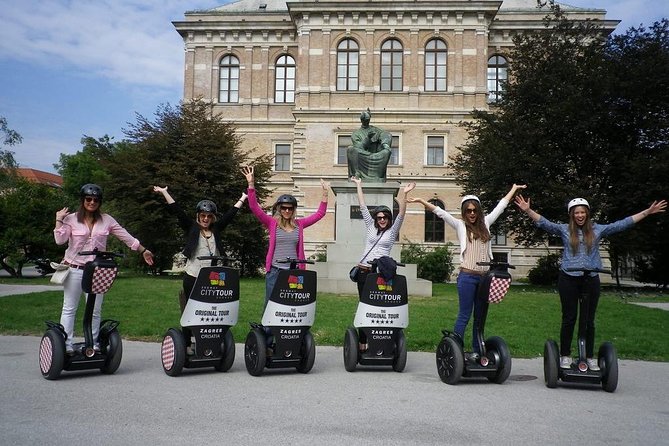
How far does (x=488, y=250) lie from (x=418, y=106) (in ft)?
109

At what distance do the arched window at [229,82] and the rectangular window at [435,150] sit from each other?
13.8 metres

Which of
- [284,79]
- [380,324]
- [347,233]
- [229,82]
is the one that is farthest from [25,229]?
[380,324]

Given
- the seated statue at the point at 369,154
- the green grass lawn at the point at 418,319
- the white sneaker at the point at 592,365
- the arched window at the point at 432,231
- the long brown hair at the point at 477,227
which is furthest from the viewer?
the arched window at the point at 432,231

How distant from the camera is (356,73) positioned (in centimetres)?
3916

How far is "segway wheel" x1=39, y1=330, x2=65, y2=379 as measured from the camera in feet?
21.0

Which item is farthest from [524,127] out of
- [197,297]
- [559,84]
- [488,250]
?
[197,297]

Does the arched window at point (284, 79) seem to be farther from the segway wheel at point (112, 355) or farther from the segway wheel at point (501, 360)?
the segway wheel at point (501, 360)

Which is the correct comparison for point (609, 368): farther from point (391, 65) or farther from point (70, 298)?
point (391, 65)

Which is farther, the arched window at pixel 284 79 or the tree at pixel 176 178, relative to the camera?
the arched window at pixel 284 79

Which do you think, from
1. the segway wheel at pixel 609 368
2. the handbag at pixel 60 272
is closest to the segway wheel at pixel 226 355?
the handbag at pixel 60 272

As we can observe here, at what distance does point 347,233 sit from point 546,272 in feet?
57.3

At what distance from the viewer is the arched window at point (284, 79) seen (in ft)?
140

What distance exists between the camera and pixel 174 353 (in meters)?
6.79

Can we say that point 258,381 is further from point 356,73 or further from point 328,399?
point 356,73
